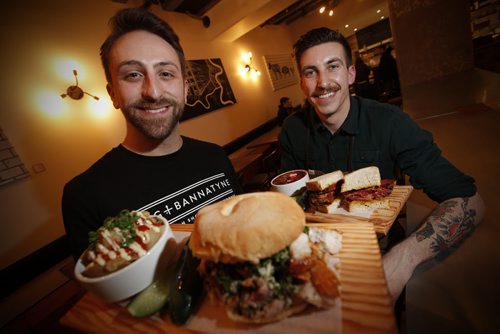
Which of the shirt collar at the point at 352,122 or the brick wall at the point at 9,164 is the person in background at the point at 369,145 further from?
the brick wall at the point at 9,164

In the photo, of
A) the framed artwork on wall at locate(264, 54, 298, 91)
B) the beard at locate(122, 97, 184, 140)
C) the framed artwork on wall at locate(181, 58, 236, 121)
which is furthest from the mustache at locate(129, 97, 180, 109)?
the framed artwork on wall at locate(264, 54, 298, 91)

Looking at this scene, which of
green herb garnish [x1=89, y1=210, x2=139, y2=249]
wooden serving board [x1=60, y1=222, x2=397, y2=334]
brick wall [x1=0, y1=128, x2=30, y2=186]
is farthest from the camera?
brick wall [x1=0, y1=128, x2=30, y2=186]

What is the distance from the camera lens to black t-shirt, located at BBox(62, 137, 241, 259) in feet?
4.78

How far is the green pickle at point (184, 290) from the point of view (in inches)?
27.0

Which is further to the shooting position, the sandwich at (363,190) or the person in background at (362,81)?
the person in background at (362,81)

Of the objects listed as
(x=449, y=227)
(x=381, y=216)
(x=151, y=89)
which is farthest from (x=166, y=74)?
(x=449, y=227)

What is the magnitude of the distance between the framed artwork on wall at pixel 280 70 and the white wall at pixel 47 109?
626 cm

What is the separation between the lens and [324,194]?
144cm

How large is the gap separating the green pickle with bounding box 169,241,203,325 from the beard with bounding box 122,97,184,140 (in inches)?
41.6

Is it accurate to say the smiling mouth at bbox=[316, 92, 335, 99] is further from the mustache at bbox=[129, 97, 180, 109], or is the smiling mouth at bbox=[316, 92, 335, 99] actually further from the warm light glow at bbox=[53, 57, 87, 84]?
the warm light glow at bbox=[53, 57, 87, 84]

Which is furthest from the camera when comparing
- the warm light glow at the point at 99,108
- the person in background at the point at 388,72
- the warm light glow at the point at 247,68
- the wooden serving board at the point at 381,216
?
the warm light glow at the point at 247,68

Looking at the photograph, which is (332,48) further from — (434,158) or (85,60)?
(85,60)

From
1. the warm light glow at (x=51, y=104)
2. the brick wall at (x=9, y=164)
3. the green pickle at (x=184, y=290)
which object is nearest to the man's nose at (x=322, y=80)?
Answer: the green pickle at (x=184, y=290)

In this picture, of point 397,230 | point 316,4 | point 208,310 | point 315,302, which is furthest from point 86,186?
point 316,4
